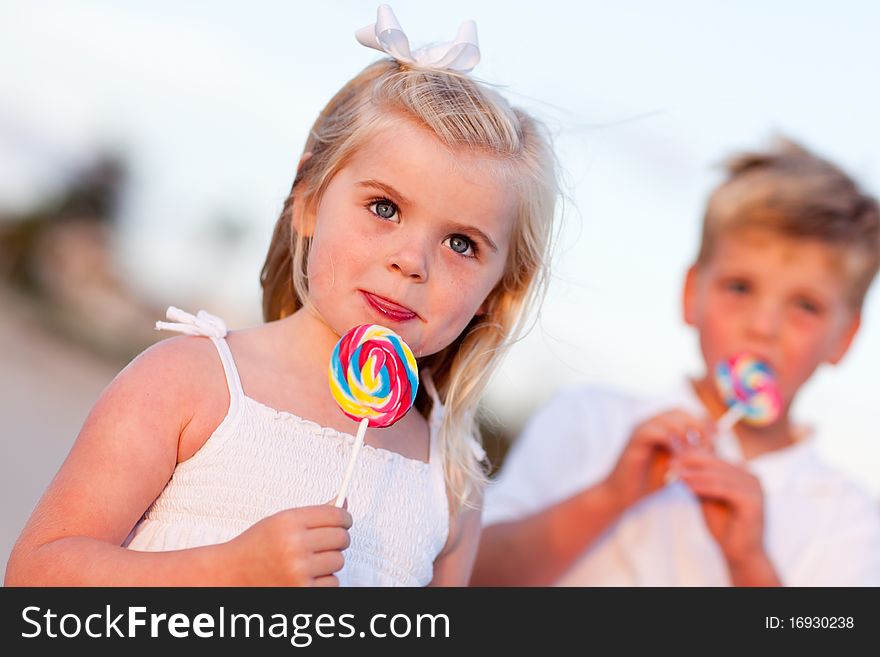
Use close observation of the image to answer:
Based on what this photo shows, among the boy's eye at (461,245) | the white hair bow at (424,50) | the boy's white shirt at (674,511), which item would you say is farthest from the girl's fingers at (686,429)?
the white hair bow at (424,50)

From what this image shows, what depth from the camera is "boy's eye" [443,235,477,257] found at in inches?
82.7

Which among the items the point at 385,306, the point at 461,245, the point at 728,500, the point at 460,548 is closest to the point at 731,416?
the point at 728,500

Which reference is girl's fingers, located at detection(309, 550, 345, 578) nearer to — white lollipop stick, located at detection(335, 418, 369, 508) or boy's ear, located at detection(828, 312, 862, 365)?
white lollipop stick, located at detection(335, 418, 369, 508)

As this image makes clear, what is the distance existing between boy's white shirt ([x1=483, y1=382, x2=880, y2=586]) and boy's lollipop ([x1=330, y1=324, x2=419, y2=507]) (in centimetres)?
143

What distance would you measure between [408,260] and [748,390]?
179 centimetres

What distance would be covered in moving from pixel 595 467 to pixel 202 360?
1.96 metres

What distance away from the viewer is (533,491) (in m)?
3.58

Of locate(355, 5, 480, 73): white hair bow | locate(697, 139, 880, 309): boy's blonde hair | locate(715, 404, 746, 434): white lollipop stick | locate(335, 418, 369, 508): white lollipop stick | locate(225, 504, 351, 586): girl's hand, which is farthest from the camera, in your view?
locate(697, 139, 880, 309): boy's blonde hair

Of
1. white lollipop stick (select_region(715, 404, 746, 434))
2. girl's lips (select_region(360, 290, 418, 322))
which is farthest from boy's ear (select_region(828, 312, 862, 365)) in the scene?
girl's lips (select_region(360, 290, 418, 322))

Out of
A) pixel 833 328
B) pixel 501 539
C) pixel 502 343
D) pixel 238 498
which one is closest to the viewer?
pixel 238 498

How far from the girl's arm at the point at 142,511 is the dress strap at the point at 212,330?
25 millimetres
